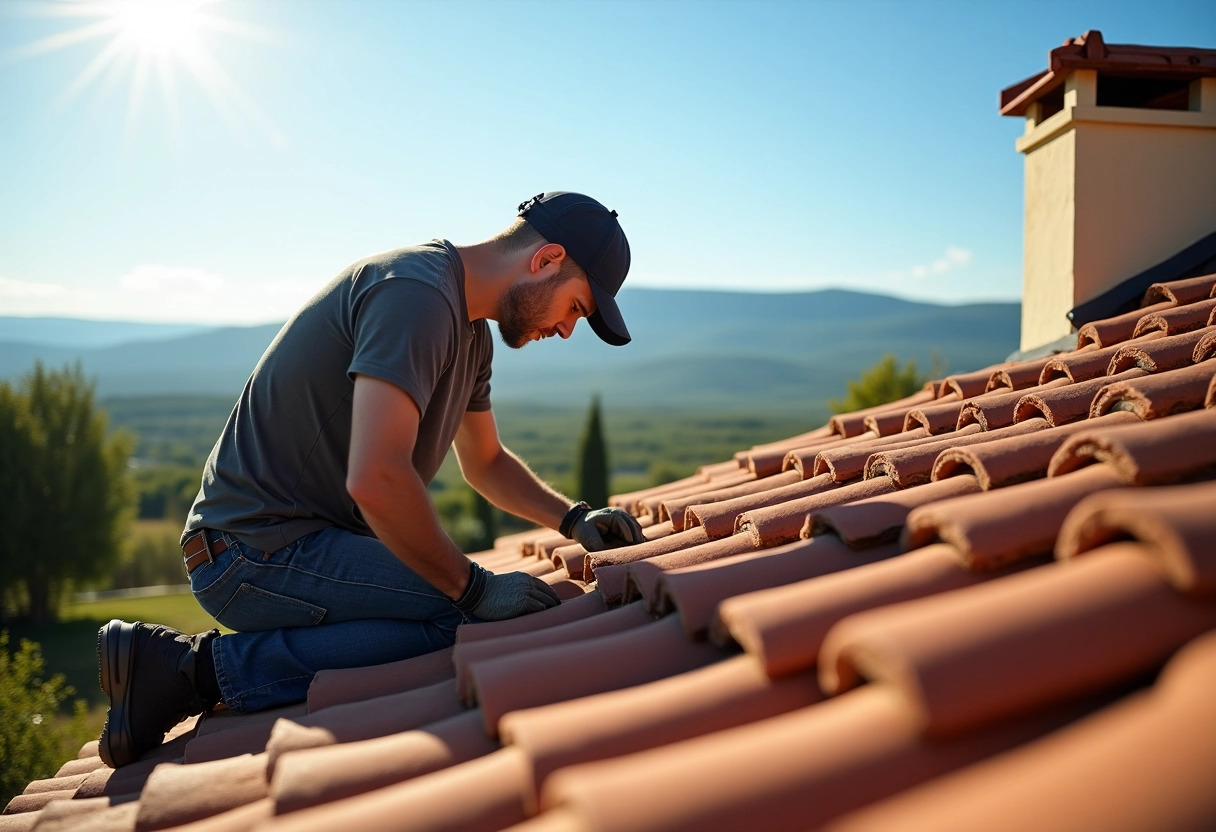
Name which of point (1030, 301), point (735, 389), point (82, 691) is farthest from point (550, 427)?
point (1030, 301)

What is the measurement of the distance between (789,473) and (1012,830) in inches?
92.8

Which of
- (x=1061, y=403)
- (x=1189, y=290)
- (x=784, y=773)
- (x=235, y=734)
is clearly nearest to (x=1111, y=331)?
(x=1189, y=290)

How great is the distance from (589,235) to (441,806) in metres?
1.98

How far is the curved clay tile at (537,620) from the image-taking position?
7.36 feet

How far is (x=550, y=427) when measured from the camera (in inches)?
4631

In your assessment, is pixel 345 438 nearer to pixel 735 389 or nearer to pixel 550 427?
pixel 550 427

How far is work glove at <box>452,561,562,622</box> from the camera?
7.83 feet

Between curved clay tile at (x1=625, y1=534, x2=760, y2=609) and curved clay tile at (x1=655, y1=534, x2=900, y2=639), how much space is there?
0.25 feet

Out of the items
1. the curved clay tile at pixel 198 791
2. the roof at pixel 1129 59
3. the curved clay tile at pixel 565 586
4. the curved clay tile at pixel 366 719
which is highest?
the roof at pixel 1129 59

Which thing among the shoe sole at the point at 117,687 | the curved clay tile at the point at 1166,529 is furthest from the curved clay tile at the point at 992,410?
the shoe sole at the point at 117,687

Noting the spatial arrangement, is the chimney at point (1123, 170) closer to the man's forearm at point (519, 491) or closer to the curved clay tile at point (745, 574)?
the man's forearm at point (519, 491)

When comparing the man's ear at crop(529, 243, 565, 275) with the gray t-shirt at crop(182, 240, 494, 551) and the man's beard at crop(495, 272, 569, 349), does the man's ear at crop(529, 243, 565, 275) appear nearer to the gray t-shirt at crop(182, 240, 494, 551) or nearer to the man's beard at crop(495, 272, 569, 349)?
the man's beard at crop(495, 272, 569, 349)

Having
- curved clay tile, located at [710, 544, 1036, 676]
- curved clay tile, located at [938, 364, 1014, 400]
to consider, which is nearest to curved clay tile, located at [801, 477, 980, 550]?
curved clay tile, located at [710, 544, 1036, 676]

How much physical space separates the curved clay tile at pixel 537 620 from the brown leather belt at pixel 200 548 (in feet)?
2.78
